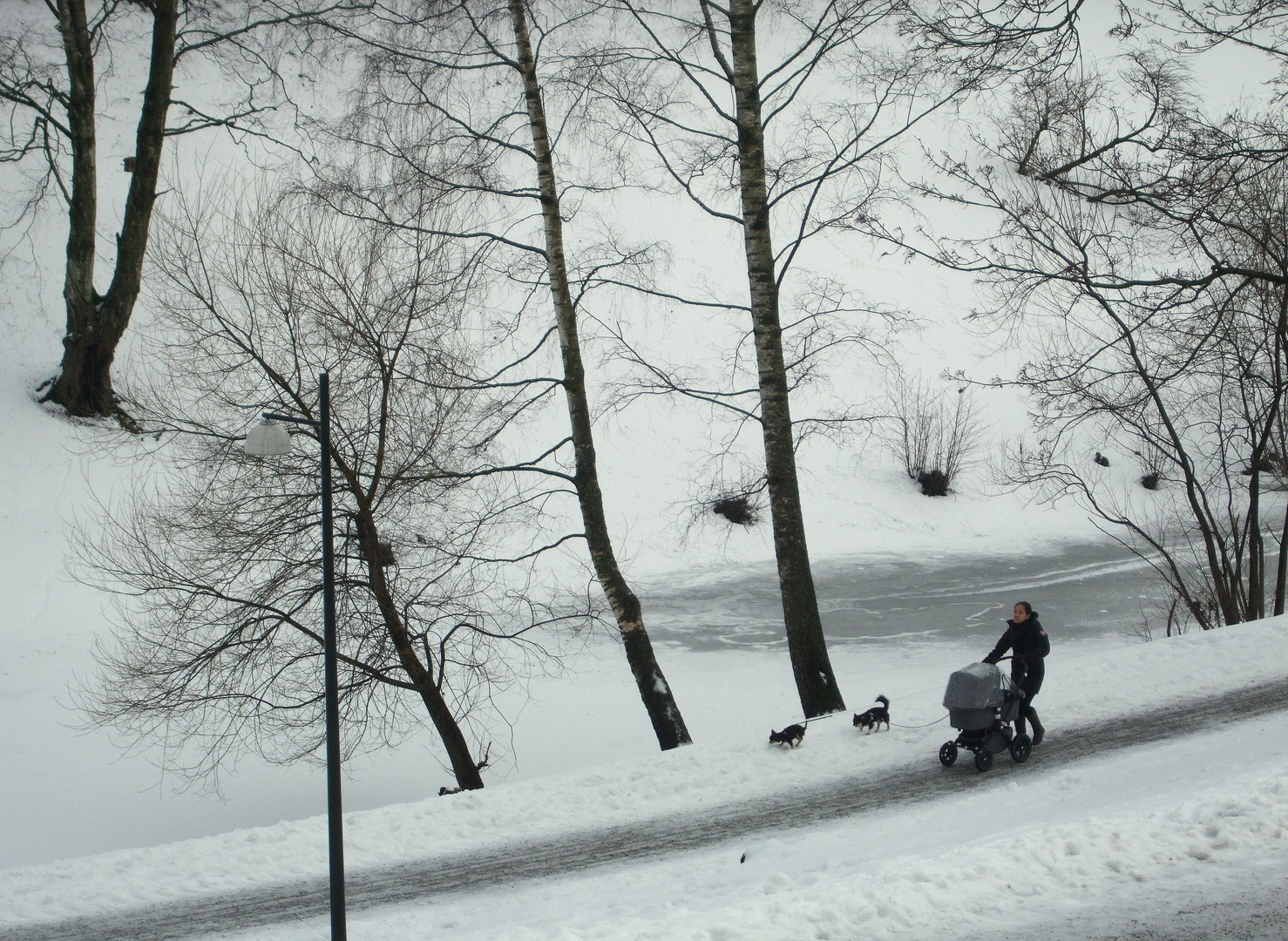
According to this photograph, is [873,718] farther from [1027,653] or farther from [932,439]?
[932,439]

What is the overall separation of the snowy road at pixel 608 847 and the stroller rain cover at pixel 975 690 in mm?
650

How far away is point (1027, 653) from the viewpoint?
31.5ft

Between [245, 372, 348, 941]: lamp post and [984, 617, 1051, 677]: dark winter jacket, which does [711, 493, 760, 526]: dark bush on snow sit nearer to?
[984, 617, 1051, 677]: dark winter jacket

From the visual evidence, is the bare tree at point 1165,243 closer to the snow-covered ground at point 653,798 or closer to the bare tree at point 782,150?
the bare tree at point 782,150

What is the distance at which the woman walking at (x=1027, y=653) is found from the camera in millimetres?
9534

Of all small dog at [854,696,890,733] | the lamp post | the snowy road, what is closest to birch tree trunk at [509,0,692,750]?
small dog at [854,696,890,733]

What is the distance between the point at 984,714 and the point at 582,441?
17.1ft

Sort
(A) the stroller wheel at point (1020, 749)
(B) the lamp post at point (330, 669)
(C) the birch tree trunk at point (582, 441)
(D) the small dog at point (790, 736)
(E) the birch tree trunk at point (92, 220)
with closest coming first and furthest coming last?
1. (B) the lamp post at point (330, 669)
2. (A) the stroller wheel at point (1020, 749)
3. (D) the small dog at point (790, 736)
4. (C) the birch tree trunk at point (582, 441)
5. (E) the birch tree trunk at point (92, 220)

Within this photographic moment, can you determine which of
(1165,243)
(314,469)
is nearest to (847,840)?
(314,469)

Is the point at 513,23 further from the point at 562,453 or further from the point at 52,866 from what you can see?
the point at 562,453

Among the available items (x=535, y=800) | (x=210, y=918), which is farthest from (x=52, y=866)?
(x=535, y=800)

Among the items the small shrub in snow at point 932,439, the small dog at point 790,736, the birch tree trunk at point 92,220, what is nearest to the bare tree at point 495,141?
the small dog at point 790,736

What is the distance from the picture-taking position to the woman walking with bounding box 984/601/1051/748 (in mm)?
9534

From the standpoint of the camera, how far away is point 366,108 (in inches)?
443
